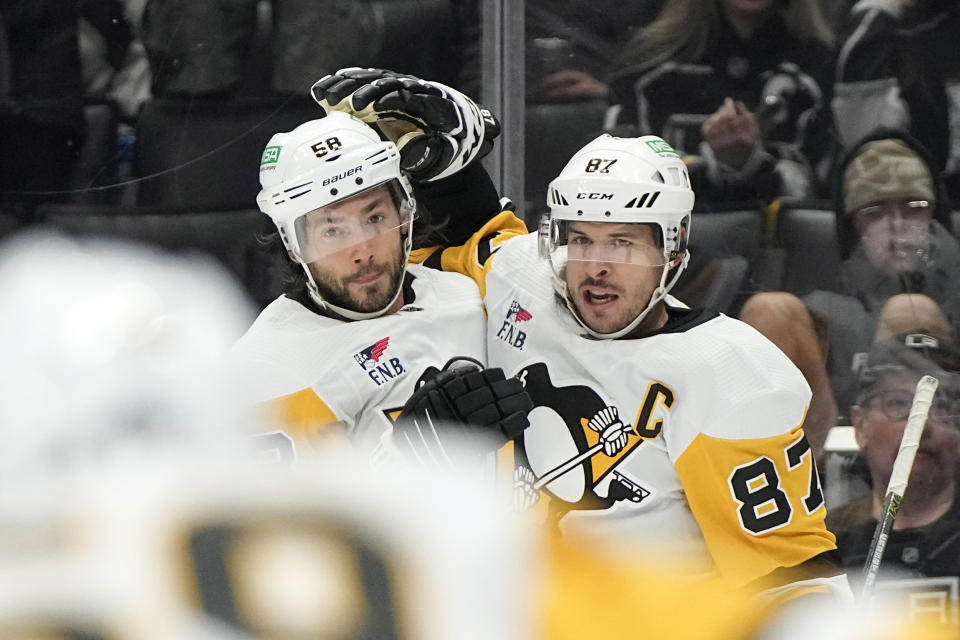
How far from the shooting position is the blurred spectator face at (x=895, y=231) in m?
2.99

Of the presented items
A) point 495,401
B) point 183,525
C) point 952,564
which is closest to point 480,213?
point 495,401

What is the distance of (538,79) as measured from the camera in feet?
9.87

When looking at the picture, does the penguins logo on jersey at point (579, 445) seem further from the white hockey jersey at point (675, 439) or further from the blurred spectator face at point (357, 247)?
the blurred spectator face at point (357, 247)

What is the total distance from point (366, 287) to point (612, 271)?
41 centimetres

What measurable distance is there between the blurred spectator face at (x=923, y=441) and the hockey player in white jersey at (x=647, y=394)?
0.84m

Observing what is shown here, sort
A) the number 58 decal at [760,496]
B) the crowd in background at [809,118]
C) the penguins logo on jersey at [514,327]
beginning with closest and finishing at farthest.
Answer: the number 58 decal at [760,496] < the penguins logo on jersey at [514,327] < the crowd in background at [809,118]

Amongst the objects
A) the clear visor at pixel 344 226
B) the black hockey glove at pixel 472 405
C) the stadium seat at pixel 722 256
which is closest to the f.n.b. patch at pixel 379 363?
the clear visor at pixel 344 226

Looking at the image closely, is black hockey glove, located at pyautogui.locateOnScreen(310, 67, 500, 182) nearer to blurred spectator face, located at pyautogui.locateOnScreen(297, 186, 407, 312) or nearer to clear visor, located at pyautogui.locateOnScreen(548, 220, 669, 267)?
blurred spectator face, located at pyautogui.locateOnScreen(297, 186, 407, 312)

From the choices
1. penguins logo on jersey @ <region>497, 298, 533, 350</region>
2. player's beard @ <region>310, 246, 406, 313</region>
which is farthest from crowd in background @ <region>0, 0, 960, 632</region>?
player's beard @ <region>310, 246, 406, 313</region>

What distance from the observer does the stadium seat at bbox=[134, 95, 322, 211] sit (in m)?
2.85

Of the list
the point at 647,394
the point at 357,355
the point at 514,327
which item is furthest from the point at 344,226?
the point at 647,394

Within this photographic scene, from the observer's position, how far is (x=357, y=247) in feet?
7.09

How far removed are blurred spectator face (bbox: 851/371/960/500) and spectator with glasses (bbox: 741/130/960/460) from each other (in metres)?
0.10

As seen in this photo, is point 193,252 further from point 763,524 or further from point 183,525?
point 183,525
